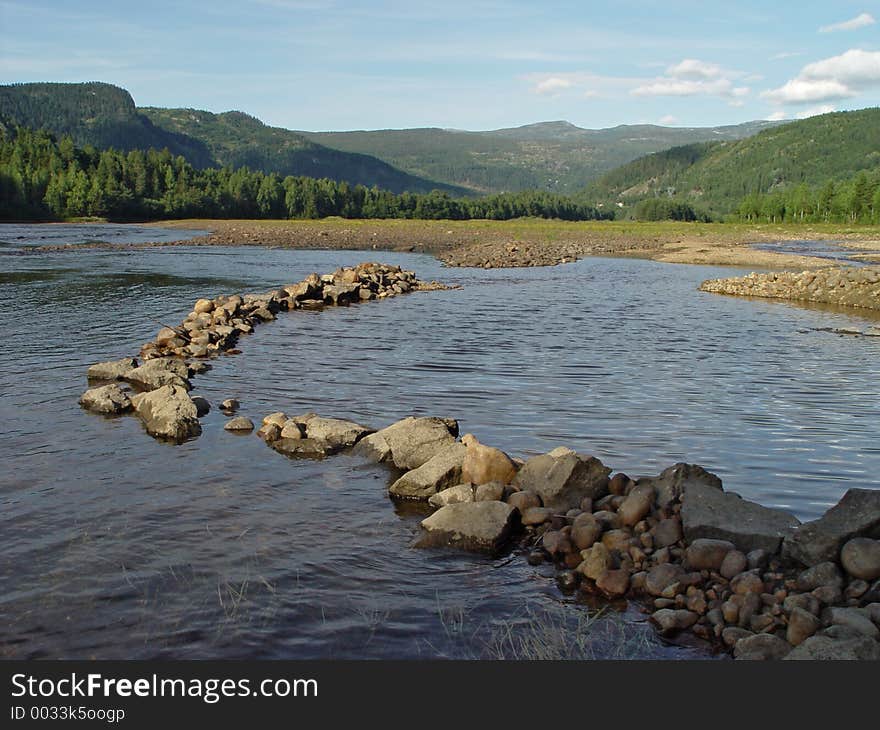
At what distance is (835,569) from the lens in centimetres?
926

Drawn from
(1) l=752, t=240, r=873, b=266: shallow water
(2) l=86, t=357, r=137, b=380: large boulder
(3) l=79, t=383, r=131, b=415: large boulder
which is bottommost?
(3) l=79, t=383, r=131, b=415: large boulder

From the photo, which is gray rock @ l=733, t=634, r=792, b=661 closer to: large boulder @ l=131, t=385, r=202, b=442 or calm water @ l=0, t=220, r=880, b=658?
calm water @ l=0, t=220, r=880, b=658

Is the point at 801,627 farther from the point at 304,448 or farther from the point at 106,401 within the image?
the point at 106,401

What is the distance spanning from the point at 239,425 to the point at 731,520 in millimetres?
9892

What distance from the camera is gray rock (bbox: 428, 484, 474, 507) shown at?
12.7m

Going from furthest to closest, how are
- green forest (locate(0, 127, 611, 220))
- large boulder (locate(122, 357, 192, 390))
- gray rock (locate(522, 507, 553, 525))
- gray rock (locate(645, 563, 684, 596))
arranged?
1. green forest (locate(0, 127, 611, 220))
2. large boulder (locate(122, 357, 192, 390))
3. gray rock (locate(522, 507, 553, 525))
4. gray rock (locate(645, 563, 684, 596))

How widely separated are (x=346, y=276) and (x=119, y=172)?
151 meters

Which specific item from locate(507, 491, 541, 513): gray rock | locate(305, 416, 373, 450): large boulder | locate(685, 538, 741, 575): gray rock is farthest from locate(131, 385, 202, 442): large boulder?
locate(685, 538, 741, 575): gray rock

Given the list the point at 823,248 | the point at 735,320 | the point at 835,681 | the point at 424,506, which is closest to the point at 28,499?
the point at 424,506

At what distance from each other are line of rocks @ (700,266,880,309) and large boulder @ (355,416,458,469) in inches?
1306

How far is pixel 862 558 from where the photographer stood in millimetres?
9203

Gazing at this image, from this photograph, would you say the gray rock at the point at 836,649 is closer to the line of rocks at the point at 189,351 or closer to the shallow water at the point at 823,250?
the line of rocks at the point at 189,351

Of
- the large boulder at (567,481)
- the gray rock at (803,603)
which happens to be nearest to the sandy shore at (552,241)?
the large boulder at (567,481)

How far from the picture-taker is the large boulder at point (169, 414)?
1611 cm
